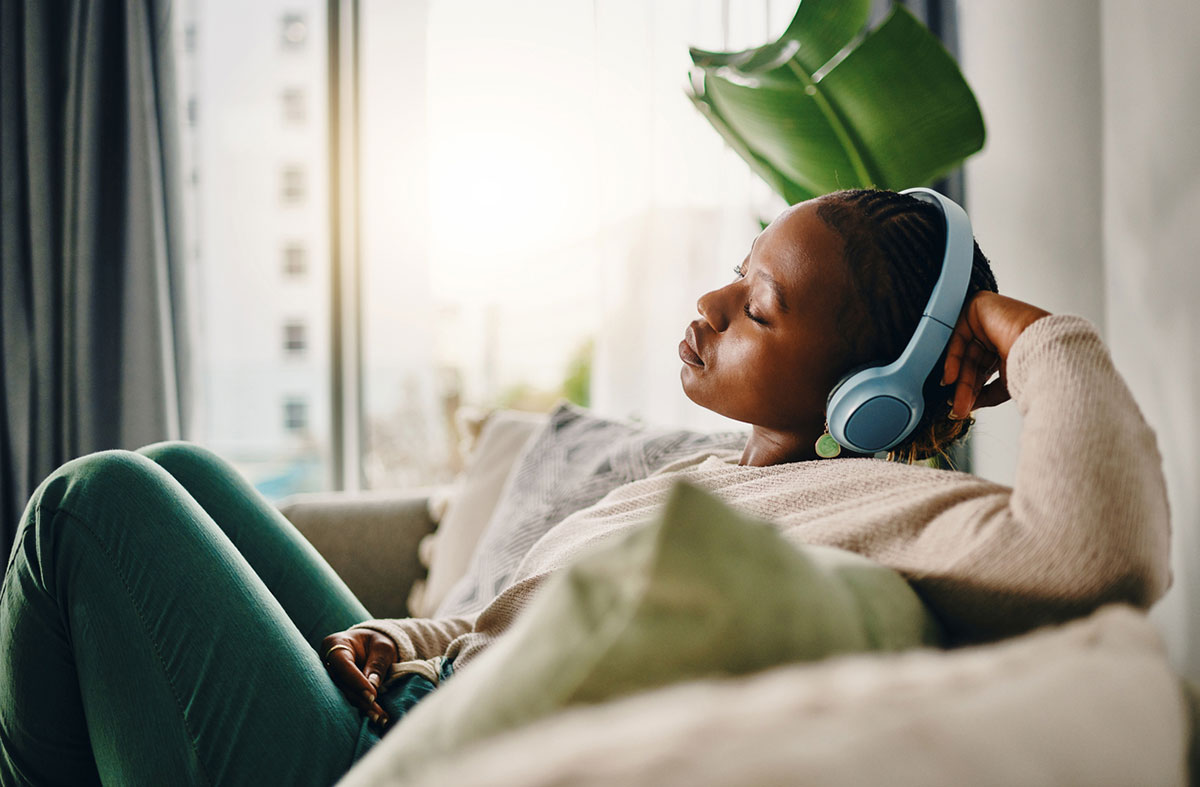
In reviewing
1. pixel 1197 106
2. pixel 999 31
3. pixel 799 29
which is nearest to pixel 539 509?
pixel 799 29

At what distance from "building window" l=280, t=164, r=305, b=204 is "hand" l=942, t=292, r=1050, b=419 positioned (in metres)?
2.61

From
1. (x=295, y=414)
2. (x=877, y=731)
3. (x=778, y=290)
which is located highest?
(x=778, y=290)

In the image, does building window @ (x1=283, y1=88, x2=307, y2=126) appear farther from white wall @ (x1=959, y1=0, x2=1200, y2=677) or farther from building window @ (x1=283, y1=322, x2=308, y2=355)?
white wall @ (x1=959, y1=0, x2=1200, y2=677)

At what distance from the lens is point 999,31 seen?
4.93 ft

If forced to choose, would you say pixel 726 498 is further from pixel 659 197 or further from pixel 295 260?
pixel 295 260

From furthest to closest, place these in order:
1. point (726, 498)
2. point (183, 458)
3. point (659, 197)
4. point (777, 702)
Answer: point (659, 197), point (183, 458), point (726, 498), point (777, 702)

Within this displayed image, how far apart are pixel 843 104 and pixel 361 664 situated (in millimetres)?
1089

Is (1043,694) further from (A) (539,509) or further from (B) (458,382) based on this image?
(B) (458,382)

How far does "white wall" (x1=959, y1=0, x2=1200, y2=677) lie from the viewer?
926 mm

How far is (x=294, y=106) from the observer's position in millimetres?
2799

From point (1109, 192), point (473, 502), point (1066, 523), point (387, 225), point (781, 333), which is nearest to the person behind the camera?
point (1066, 523)

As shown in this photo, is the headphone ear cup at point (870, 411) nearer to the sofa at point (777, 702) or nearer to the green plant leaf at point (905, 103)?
the sofa at point (777, 702)


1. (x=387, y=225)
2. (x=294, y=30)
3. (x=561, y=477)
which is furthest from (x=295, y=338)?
(x=561, y=477)

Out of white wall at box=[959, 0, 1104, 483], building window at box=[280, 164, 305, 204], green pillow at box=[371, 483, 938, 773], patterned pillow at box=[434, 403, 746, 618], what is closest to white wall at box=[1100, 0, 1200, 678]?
white wall at box=[959, 0, 1104, 483]
